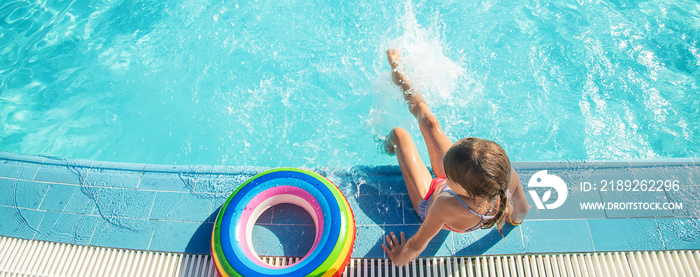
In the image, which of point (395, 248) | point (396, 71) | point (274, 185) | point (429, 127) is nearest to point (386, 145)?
point (429, 127)

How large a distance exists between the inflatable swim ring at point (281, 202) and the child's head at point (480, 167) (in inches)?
47.0

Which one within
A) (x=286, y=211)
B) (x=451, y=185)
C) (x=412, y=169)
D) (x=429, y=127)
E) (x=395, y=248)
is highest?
(x=429, y=127)

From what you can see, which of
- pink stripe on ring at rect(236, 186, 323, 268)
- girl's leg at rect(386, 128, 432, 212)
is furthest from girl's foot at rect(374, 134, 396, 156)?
pink stripe on ring at rect(236, 186, 323, 268)

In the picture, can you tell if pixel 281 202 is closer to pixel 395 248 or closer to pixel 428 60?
pixel 395 248

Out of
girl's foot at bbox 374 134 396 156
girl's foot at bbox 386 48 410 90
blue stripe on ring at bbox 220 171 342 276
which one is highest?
girl's foot at bbox 386 48 410 90

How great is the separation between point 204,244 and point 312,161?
5.21ft

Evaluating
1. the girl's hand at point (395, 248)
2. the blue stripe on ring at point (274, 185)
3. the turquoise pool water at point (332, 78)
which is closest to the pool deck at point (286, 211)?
the girl's hand at point (395, 248)

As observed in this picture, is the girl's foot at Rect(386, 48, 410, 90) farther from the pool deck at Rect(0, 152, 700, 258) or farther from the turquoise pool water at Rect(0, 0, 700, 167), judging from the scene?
the pool deck at Rect(0, 152, 700, 258)

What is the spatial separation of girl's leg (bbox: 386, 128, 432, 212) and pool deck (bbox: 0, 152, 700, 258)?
0.91 feet

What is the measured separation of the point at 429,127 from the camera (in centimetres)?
362

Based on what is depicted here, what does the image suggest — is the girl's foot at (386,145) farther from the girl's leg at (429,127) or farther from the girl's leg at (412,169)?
the girl's leg at (429,127)

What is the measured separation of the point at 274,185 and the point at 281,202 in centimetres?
34

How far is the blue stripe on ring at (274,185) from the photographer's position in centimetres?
292

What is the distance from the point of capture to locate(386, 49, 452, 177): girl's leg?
3.49 metres
